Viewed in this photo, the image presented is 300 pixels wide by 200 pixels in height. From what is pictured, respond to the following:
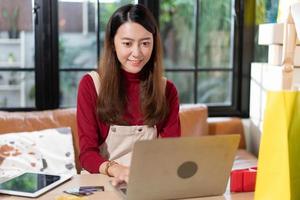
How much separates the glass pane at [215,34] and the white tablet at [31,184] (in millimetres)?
1966

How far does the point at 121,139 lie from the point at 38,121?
1.08 meters

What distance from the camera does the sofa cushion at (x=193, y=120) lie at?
278 cm

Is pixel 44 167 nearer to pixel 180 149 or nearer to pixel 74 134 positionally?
pixel 74 134

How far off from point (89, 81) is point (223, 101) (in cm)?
176

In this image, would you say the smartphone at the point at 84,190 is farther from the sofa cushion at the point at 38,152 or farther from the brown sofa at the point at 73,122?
the brown sofa at the point at 73,122

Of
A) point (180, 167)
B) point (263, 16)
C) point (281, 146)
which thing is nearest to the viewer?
point (281, 146)

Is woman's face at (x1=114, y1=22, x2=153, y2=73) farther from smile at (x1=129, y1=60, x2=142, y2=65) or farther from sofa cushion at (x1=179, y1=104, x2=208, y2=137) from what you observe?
sofa cushion at (x1=179, y1=104, x2=208, y2=137)

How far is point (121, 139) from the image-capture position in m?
1.64

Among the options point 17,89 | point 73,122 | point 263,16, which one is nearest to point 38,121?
point 73,122

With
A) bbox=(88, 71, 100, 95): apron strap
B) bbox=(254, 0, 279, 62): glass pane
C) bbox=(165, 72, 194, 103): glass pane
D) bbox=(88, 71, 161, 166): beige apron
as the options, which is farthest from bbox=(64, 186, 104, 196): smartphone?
bbox=(254, 0, 279, 62): glass pane

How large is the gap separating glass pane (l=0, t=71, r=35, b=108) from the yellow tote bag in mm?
2231

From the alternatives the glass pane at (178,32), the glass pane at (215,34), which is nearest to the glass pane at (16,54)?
the glass pane at (178,32)

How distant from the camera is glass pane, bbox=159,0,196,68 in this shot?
3.03 metres

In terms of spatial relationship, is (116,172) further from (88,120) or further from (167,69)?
(167,69)
